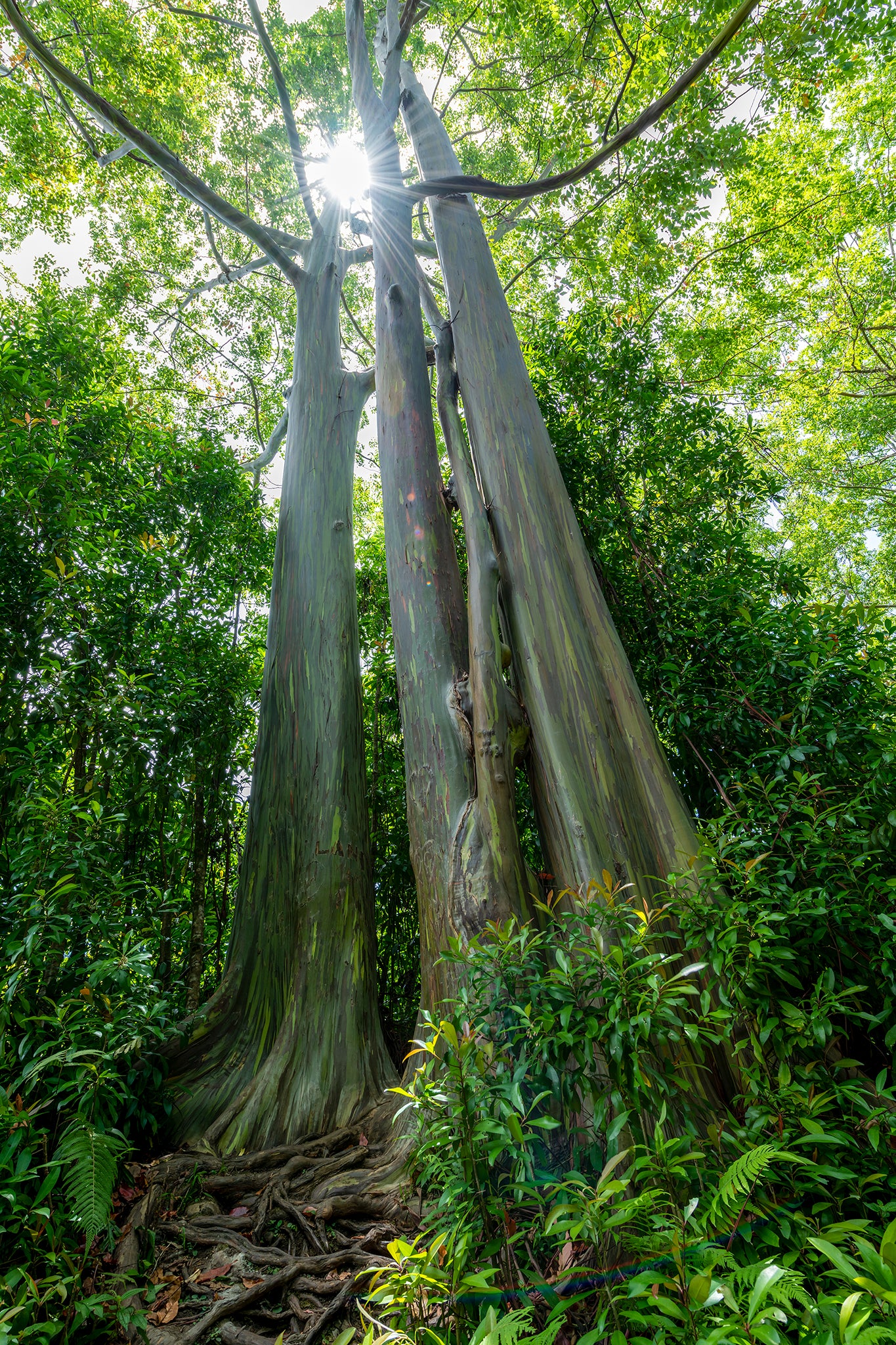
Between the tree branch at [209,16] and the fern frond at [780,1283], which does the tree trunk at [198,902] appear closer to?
the fern frond at [780,1283]

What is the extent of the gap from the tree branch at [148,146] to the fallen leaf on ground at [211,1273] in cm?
446

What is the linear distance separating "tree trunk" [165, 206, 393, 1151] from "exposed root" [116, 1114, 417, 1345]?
0.75 ft

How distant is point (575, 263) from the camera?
6.19 m

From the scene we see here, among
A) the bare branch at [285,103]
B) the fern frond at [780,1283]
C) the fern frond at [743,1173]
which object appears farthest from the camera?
the bare branch at [285,103]

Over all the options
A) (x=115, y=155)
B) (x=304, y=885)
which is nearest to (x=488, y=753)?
(x=304, y=885)

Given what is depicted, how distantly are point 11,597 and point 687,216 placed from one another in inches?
213

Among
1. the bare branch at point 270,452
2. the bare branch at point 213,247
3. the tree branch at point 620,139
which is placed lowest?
the tree branch at point 620,139

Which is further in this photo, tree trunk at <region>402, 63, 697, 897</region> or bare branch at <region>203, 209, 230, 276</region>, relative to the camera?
bare branch at <region>203, 209, 230, 276</region>

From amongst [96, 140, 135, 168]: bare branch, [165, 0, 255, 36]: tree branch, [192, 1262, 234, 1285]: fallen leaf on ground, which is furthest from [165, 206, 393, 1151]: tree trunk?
[165, 0, 255, 36]: tree branch

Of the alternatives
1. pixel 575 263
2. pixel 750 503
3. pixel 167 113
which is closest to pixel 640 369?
pixel 750 503

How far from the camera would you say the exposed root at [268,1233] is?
6.01ft

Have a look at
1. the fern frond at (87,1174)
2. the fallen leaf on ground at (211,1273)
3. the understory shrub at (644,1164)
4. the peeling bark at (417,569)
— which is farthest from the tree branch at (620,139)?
the fallen leaf on ground at (211,1273)

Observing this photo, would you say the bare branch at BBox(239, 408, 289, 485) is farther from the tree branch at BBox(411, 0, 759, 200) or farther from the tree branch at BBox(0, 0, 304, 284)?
the tree branch at BBox(411, 0, 759, 200)

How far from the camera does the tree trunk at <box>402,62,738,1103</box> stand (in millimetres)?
2453
